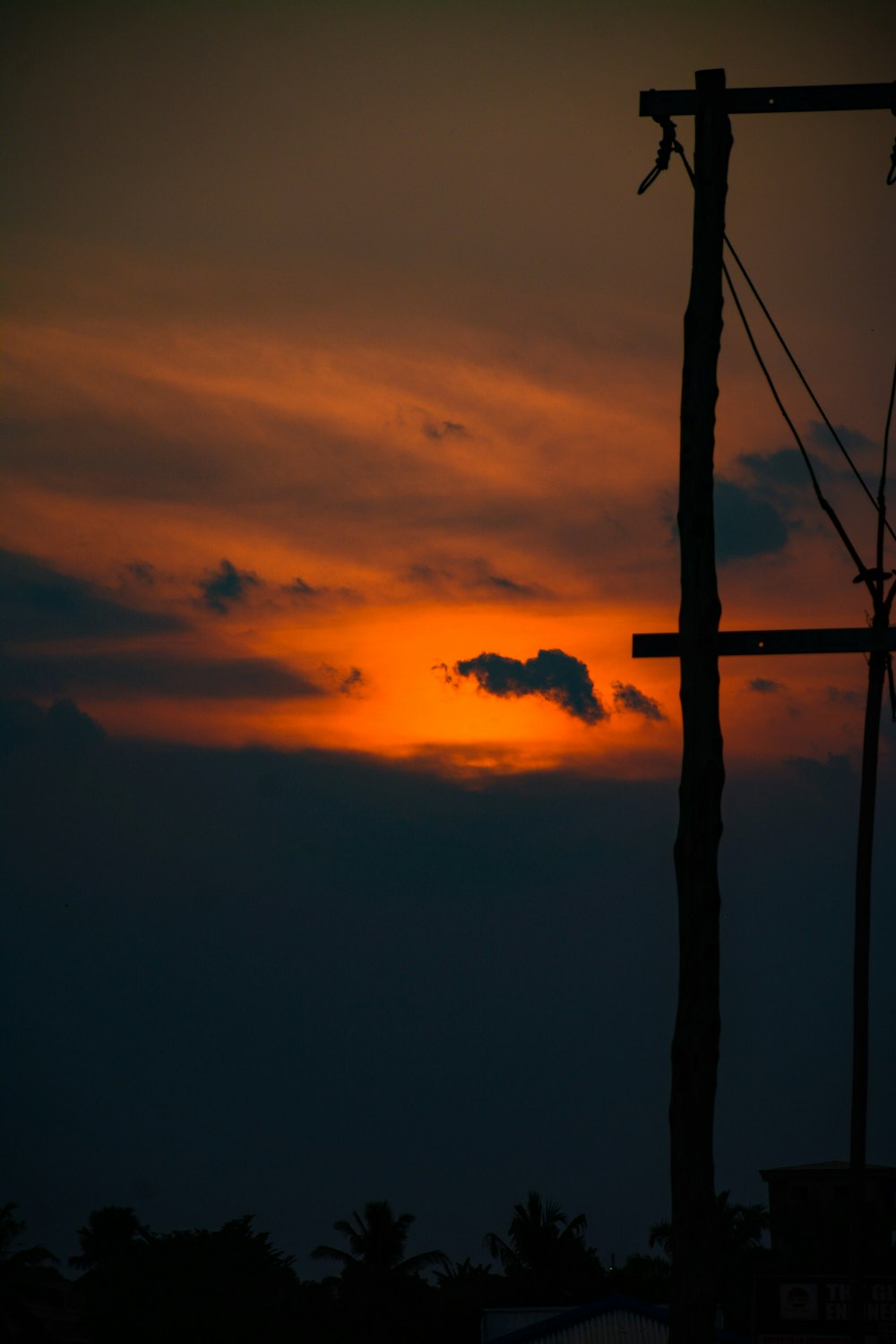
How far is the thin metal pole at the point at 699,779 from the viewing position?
866 cm

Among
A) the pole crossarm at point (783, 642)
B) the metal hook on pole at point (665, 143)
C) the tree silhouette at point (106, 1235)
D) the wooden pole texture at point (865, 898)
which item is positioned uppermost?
the metal hook on pole at point (665, 143)

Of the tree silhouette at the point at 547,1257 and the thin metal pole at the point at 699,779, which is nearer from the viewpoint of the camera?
the thin metal pole at the point at 699,779

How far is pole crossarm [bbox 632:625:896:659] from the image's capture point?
9.87 metres

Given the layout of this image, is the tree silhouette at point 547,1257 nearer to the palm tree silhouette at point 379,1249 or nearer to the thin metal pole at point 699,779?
the palm tree silhouette at point 379,1249

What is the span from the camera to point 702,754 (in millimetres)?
9344

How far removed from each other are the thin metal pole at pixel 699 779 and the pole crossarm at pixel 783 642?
253 millimetres

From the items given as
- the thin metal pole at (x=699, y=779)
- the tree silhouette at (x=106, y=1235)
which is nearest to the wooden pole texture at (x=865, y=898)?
the thin metal pole at (x=699, y=779)

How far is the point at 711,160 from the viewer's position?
10.4m

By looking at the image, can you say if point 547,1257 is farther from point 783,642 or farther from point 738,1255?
point 783,642

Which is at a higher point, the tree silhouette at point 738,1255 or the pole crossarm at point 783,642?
the pole crossarm at point 783,642

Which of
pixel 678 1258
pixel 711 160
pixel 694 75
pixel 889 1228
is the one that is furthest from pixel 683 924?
pixel 889 1228

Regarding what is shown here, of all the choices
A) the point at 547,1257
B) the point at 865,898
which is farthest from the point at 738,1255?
the point at 865,898

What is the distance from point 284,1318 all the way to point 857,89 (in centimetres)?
6199

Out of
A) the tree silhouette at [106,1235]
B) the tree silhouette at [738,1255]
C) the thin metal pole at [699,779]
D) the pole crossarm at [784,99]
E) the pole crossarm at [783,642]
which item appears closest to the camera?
the thin metal pole at [699,779]
